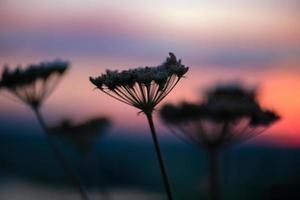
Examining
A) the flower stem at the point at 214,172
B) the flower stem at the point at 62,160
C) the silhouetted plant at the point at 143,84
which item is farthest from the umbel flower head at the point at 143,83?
the flower stem at the point at 214,172

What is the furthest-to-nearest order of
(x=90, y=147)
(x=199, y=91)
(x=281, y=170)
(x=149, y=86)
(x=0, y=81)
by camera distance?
(x=281, y=170) < (x=90, y=147) < (x=199, y=91) < (x=0, y=81) < (x=149, y=86)

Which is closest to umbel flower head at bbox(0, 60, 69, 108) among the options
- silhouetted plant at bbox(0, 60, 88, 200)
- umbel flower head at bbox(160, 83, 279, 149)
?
silhouetted plant at bbox(0, 60, 88, 200)

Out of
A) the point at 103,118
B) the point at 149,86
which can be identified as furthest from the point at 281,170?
the point at 149,86

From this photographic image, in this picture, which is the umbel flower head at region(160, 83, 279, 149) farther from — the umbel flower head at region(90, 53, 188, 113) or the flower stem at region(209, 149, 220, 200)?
the umbel flower head at region(90, 53, 188, 113)

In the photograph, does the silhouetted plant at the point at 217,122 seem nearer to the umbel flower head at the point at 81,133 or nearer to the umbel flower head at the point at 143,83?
the umbel flower head at the point at 143,83

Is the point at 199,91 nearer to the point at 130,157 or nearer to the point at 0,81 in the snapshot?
the point at 0,81

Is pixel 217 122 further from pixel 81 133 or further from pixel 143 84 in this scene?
pixel 81 133

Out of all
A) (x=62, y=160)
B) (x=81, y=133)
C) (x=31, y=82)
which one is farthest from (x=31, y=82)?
(x=81, y=133)
